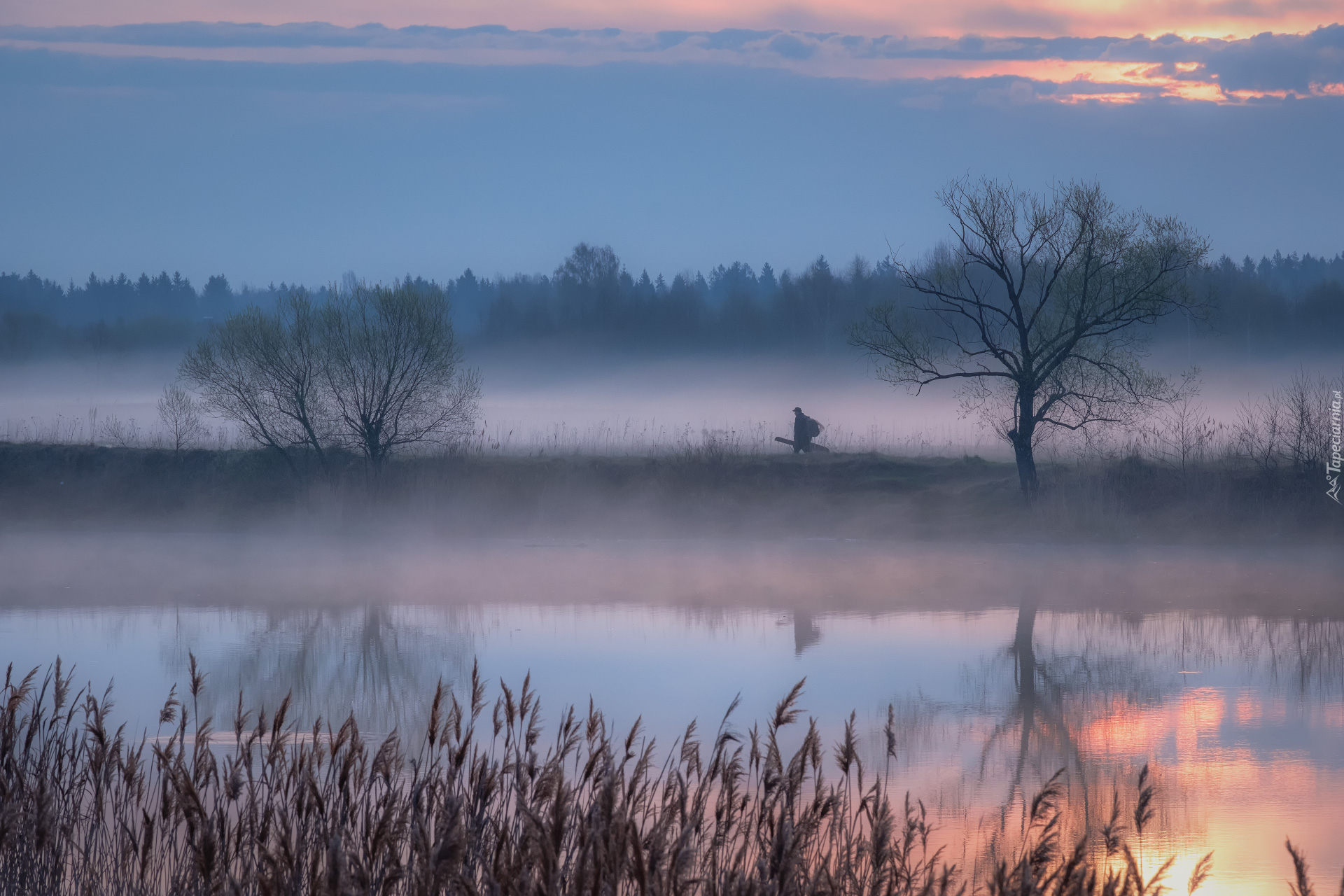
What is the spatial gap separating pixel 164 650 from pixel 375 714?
496 cm

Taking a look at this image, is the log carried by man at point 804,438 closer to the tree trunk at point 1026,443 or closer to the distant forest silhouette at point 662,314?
the tree trunk at point 1026,443

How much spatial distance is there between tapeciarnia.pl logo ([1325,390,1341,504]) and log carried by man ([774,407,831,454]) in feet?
39.4

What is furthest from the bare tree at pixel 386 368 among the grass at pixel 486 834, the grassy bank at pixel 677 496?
the grass at pixel 486 834

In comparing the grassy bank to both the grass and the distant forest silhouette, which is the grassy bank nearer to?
the grass

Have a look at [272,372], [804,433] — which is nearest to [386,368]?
[272,372]

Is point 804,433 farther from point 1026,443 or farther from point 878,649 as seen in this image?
point 878,649

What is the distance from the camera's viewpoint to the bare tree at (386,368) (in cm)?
3075

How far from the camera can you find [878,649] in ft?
47.2

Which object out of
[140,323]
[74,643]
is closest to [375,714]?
[74,643]

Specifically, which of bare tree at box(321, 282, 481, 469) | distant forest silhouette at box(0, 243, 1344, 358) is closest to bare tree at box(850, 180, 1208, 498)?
bare tree at box(321, 282, 481, 469)

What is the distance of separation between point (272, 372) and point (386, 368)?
290cm

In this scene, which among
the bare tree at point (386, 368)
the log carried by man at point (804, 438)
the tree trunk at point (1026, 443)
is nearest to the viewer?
the tree trunk at point (1026, 443)

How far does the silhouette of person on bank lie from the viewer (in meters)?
32.5

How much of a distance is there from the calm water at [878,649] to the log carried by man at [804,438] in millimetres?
7191
